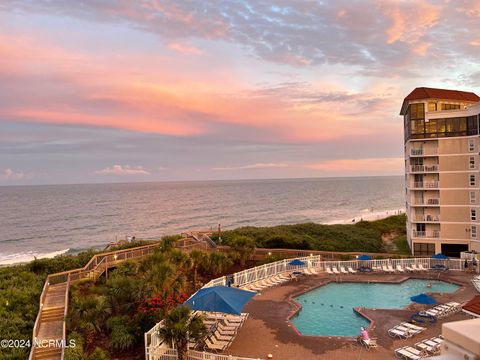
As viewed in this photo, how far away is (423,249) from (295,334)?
2557 centimetres

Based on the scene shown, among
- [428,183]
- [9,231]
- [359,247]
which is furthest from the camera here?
[9,231]

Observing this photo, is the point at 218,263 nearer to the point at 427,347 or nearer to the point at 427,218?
the point at 427,347

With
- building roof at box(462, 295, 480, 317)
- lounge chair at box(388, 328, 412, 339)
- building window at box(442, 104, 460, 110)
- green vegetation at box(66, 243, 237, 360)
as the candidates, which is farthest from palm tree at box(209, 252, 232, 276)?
building window at box(442, 104, 460, 110)

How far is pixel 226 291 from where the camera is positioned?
53.0ft

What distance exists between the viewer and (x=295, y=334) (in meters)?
16.2

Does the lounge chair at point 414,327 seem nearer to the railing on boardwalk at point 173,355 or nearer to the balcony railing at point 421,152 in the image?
the railing on boardwalk at point 173,355

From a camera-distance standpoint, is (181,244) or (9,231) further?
(9,231)

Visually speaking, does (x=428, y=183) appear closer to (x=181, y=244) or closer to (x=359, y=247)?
(x=359, y=247)

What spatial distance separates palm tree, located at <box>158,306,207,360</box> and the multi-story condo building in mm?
29257

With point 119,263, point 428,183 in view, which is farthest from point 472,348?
point 428,183

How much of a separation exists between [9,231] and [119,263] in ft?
234

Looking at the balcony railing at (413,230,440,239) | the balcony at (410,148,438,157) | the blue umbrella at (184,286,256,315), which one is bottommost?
the balcony railing at (413,230,440,239)

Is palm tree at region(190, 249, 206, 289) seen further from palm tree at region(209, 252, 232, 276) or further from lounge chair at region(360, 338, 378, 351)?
lounge chair at region(360, 338, 378, 351)

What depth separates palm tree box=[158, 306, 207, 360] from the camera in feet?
43.9
